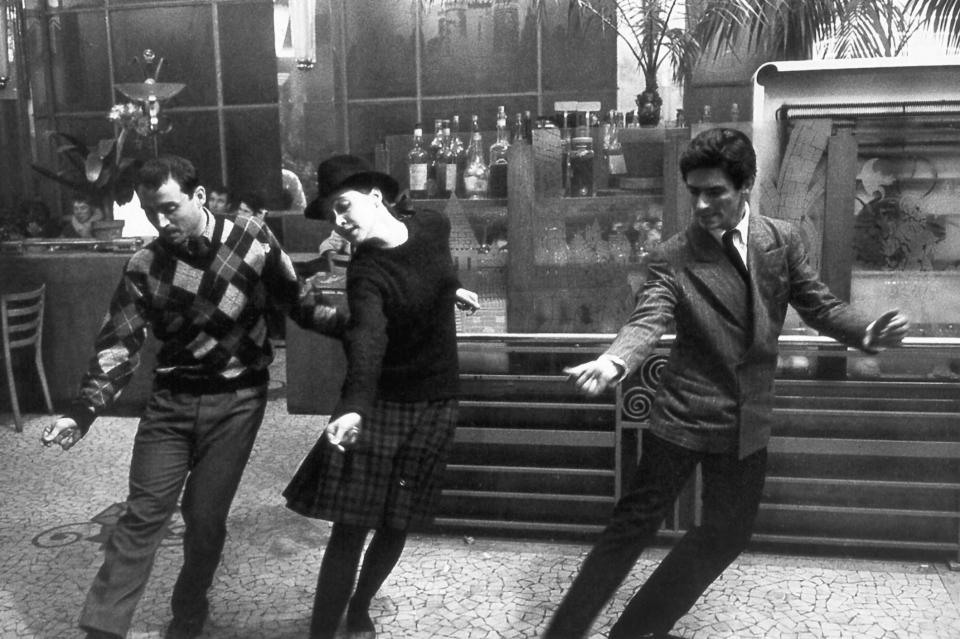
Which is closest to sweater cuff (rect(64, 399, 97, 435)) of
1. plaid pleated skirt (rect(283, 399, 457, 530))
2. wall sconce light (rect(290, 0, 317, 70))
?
plaid pleated skirt (rect(283, 399, 457, 530))

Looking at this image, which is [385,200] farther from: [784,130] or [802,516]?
[802,516]

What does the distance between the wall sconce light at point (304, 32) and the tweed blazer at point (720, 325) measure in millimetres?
5426

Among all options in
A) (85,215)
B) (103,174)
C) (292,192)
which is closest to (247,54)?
(292,192)

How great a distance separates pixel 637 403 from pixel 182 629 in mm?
2000

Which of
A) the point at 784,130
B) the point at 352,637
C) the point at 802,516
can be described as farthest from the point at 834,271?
the point at 352,637

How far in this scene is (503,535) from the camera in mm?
4312

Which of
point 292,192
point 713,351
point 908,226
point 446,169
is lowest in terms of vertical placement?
point 713,351

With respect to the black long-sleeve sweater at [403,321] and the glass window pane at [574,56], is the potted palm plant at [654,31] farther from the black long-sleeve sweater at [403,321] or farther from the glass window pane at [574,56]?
the black long-sleeve sweater at [403,321]

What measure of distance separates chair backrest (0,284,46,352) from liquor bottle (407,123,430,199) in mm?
3127

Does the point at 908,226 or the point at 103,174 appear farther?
the point at 103,174

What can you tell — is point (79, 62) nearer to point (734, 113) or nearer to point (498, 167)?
point (498, 167)

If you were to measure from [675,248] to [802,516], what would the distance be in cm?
175

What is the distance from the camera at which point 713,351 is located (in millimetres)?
2791

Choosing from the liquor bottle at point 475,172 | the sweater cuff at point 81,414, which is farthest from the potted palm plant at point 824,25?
the sweater cuff at point 81,414
